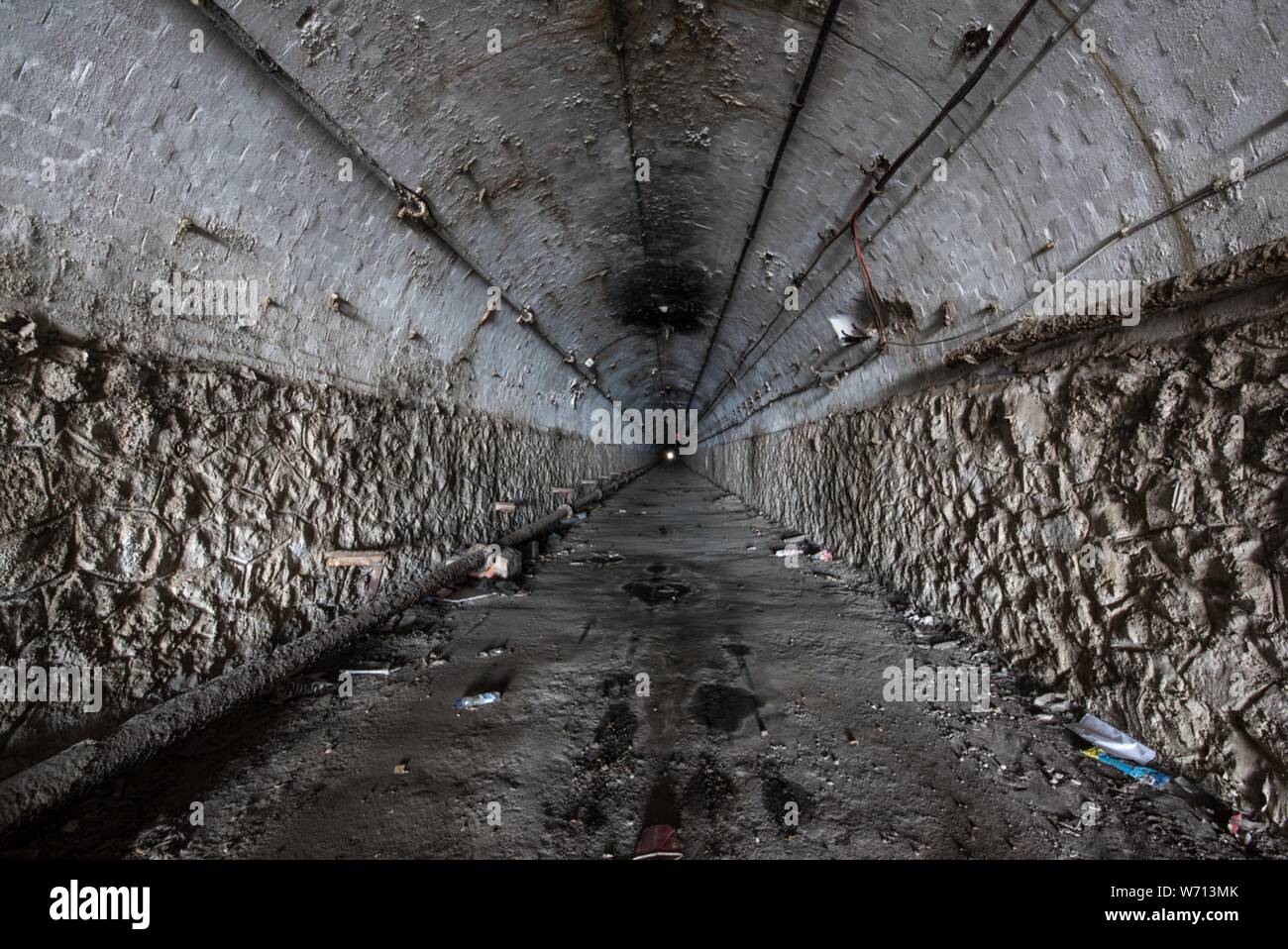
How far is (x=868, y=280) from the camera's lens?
5246mm

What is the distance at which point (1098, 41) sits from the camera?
2.49m

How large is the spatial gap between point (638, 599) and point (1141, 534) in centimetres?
438

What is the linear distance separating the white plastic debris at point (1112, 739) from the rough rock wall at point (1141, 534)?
0.22ft

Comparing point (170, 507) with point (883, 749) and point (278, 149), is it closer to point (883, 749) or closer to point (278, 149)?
point (278, 149)

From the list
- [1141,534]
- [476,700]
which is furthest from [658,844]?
[1141,534]

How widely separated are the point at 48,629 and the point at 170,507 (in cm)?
86

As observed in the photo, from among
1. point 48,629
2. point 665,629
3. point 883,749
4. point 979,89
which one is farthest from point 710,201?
point 48,629

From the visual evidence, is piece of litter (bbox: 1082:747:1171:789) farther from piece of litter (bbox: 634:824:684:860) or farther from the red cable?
the red cable

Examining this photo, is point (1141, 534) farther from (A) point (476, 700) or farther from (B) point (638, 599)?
(B) point (638, 599)

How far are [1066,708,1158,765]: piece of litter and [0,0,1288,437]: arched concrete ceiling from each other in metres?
2.51

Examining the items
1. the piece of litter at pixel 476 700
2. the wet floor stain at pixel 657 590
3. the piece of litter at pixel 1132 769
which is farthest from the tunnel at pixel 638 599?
the wet floor stain at pixel 657 590

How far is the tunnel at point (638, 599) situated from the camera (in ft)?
7.83

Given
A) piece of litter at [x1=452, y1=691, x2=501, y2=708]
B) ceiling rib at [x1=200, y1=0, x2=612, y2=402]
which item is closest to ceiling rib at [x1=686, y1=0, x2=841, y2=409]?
ceiling rib at [x1=200, y1=0, x2=612, y2=402]

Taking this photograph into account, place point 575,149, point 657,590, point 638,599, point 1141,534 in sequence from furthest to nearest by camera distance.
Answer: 1. point 657,590
2. point 638,599
3. point 575,149
4. point 1141,534
